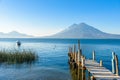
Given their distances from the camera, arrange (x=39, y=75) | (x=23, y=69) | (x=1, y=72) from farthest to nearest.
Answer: (x=23, y=69)
(x=1, y=72)
(x=39, y=75)

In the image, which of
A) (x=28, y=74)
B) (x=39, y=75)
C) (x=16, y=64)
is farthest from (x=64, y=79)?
(x=16, y=64)

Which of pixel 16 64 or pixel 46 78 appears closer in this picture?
pixel 46 78

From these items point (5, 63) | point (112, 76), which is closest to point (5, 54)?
point (5, 63)

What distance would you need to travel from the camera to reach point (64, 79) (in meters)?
25.9

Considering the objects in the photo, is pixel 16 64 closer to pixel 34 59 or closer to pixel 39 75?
pixel 34 59

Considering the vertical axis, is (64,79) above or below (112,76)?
below

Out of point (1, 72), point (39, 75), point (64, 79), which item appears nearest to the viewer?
A: point (64, 79)

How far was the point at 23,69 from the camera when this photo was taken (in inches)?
1283

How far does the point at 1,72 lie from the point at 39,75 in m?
5.86

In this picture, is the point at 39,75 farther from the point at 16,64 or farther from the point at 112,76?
the point at 112,76

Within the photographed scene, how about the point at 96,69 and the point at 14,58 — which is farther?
the point at 14,58

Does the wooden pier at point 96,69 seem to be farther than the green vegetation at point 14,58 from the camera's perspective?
No

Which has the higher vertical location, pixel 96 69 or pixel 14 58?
pixel 96 69

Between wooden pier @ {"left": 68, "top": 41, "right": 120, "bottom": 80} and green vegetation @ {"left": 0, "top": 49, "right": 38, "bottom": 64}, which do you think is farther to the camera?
green vegetation @ {"left": 0, "top": 49, "right": 38, "bottom": 64}
